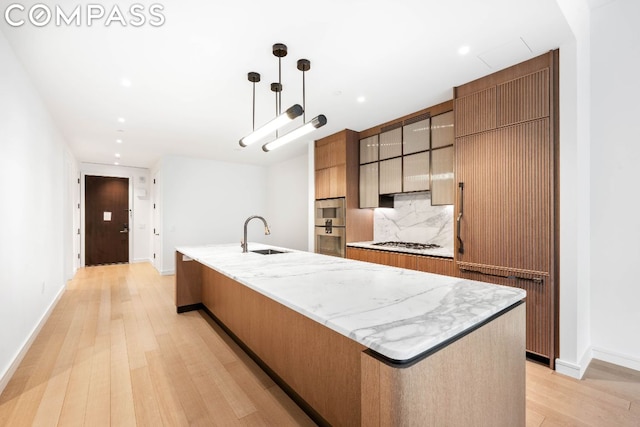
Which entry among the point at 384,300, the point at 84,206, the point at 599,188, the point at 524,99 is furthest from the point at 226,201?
the point at 599,188

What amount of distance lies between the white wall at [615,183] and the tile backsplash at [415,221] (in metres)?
1.39

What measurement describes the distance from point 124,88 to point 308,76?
76.1 inches

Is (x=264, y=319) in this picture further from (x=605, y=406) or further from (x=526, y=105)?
(x=526, y=105)

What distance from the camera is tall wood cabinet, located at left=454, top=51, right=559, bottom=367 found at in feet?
7.77

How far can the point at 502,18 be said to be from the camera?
1994 mm

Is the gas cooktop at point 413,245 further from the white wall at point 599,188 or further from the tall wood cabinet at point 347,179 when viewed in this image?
the white wall at point 599,188

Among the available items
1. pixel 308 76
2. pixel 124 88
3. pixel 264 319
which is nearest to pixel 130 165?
pixel 124 88

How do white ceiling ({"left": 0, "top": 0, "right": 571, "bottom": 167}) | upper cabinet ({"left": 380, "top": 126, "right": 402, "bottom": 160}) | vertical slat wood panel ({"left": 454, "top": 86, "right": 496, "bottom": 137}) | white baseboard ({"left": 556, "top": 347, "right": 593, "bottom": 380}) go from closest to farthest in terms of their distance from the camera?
white ceiling ({"left": 0, "top": 0, "right": 571, "bottom": 167}) → white baseboard ({"left": 556, "top": 347, "right": 593, "bottom": 380}) → vertical slat wood panel ({"left": 454, "top": 86, "right": 496, "bottom": 137}) → upper cabinet ({"left": 380, "top": 126, "right": 402, "bottom": 160})

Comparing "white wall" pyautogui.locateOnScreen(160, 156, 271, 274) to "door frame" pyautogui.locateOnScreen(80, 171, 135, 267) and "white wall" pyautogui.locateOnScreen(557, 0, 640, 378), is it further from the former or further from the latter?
"white wall" pyautogui.locateOnScreen(557, 0, 640, 378)

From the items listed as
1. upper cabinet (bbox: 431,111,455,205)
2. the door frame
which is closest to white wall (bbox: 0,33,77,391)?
the door frame

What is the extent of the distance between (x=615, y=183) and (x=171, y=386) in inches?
153

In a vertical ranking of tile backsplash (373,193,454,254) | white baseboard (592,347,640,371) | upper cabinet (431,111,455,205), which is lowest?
white baseboard (592,347,640,371)

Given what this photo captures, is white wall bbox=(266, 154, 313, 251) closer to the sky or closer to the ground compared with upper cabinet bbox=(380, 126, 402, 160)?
closer to the ground

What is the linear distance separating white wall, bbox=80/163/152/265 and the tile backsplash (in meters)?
6.22
